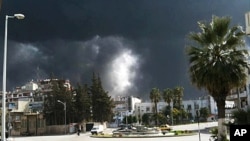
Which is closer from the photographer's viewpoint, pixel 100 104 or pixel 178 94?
pixel 100 104

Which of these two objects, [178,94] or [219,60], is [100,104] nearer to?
[178,94]

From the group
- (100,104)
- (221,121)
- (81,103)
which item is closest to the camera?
(221,121)

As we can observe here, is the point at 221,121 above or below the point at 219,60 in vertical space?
below

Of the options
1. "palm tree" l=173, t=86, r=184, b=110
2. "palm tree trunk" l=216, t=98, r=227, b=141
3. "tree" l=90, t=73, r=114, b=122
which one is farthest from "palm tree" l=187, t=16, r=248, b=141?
"palm tree" l=173, t=86, r=184, b=110

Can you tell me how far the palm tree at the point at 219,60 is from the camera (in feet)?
89.6

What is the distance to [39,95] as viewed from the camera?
16175cm

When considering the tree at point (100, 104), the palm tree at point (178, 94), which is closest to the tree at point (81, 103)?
the tree at point (100, 104)

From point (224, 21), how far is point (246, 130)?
2220 centimetres

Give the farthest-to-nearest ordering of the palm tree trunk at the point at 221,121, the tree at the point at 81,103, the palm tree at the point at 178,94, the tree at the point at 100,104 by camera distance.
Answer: the palm tree at the point at 178,94
the tree at the point at 100,104
the tree at the point at 81,103
the palm tree trunk at the point at 221,121

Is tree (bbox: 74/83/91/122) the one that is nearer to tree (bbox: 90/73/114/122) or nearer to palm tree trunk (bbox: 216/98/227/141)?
tree (bbox: 90/73/114/122)

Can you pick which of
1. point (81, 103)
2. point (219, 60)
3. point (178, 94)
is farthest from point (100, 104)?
point (219, 60)

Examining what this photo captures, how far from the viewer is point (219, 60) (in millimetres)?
27922

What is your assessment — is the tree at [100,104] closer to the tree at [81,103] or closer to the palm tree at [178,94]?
the tree at [81,103]

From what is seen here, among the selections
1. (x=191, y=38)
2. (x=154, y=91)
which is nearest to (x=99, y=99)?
(x=154, y=91)
